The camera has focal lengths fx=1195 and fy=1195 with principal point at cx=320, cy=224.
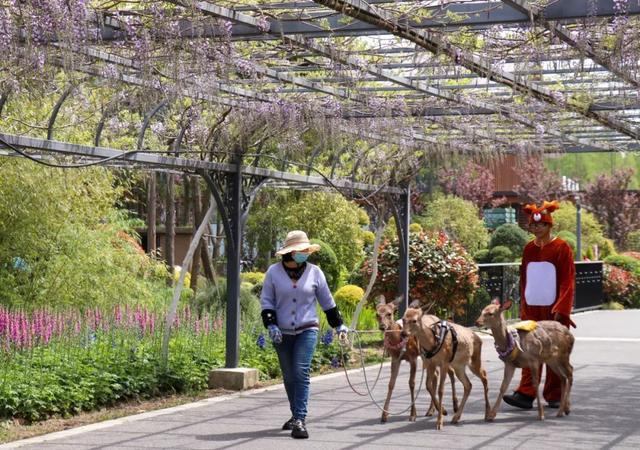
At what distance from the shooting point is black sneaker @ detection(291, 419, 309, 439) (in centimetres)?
912

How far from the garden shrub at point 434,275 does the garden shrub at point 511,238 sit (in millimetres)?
14667

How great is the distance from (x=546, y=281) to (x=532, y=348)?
924 mm

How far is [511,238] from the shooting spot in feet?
108

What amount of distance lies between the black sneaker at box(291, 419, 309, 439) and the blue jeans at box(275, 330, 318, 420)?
0.21 ft

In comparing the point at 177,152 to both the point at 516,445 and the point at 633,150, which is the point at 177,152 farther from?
the point at 633,150

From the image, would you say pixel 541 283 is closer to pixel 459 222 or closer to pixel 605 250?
pixel 459 222

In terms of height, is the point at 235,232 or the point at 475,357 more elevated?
the point at 235,232

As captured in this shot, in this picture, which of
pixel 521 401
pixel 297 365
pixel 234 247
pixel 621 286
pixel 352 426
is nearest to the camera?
pixel 297 365

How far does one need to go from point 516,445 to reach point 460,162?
8.73 m

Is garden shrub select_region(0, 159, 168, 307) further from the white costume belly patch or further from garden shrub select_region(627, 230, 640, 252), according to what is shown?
garden shrub select_region(627, 230, 640, 252)

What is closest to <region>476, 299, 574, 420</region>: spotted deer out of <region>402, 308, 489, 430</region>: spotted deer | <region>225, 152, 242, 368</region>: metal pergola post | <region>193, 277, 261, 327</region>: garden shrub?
<region>402, 308, 489, 430</region>: spotted deer

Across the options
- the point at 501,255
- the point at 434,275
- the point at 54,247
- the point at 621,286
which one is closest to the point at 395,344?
the point at 434,275

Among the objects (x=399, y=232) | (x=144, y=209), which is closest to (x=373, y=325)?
(x=399, y=232)

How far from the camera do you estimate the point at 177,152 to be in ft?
37.3
